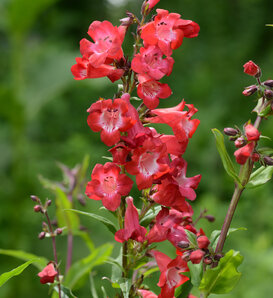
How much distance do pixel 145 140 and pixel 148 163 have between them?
26 mm

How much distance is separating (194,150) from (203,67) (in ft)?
5.05

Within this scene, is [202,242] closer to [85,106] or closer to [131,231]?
[131,231]

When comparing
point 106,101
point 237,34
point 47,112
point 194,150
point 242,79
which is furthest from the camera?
point 237,34

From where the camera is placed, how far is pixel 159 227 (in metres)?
0.58

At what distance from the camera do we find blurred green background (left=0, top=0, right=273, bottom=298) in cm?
228

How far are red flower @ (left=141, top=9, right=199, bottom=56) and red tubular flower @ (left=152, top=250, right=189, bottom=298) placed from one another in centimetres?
25

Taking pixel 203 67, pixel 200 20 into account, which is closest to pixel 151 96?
pixel 203 67

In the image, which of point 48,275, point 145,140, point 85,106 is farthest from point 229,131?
point 85,106

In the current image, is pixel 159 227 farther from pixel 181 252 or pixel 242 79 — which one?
pixel 242 79

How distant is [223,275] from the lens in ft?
1.97

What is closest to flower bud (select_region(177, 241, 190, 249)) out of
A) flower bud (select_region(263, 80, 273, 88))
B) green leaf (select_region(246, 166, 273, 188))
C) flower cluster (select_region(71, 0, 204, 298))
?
Result: flower cluster (select_region(71, 0, 204, 298))

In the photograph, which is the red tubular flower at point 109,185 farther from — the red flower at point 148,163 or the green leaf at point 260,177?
the green leaf at point 260,177

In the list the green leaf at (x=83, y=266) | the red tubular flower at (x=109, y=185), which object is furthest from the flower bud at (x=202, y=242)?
the green leaf at (x=83, y=266)

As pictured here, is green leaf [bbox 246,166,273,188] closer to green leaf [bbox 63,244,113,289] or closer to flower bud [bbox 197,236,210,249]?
flower bud [bbox 197,236,210,249]
